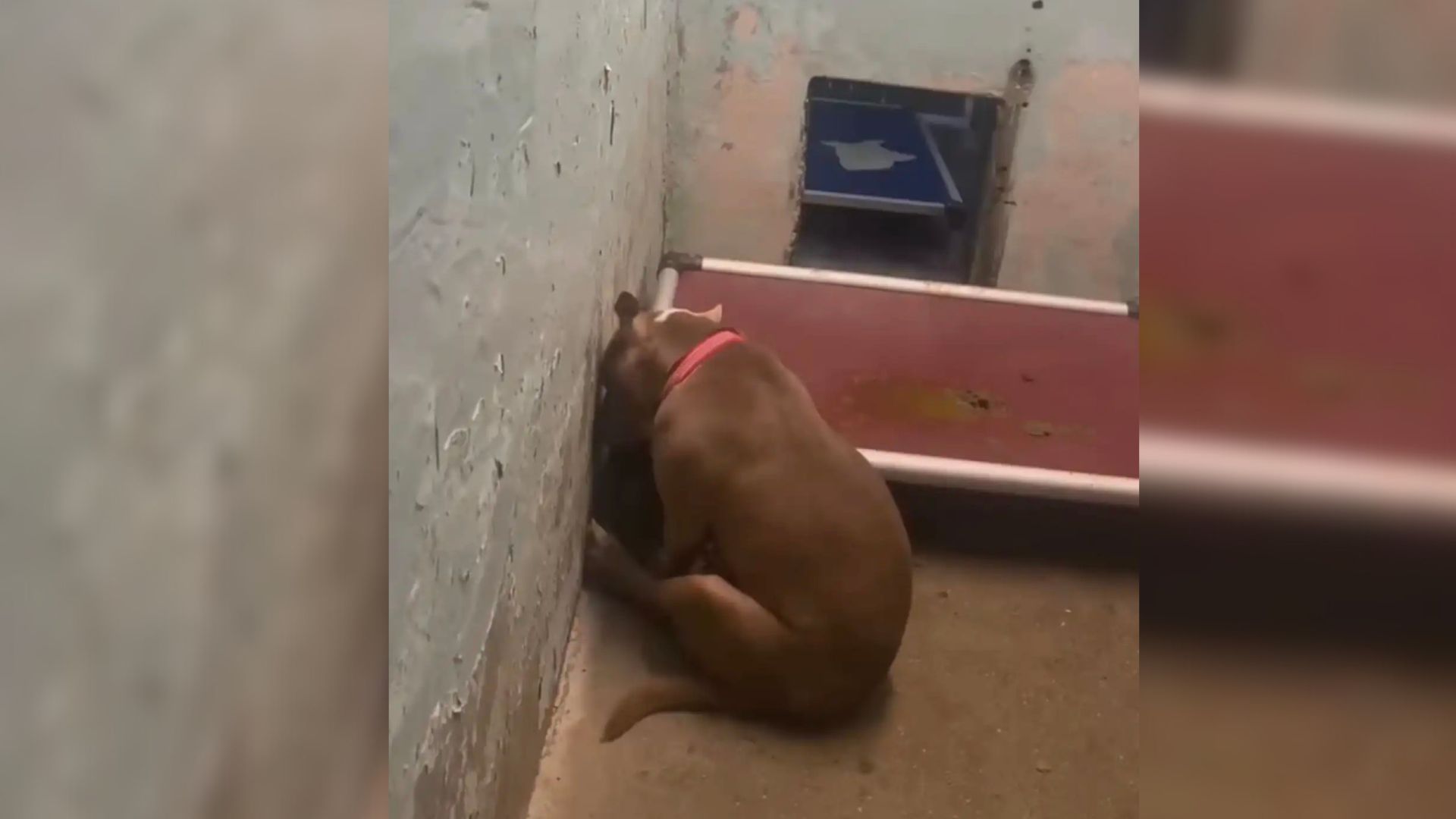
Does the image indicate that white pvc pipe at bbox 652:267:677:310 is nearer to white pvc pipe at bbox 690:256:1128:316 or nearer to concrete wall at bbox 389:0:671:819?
white pvc pipe at bbox 690:256:1128:316

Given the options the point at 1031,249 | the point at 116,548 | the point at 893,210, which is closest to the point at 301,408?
the point at 116,548

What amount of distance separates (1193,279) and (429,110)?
1.88 feet

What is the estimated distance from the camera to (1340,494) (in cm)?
28

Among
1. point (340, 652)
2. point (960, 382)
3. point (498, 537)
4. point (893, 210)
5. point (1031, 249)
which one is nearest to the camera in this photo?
point (340, 652)

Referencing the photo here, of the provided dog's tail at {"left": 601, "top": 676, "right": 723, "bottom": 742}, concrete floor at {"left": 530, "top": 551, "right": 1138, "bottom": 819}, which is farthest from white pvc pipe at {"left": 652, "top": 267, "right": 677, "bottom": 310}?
dog's tail at {"left": 601, "top": 676, "right": 723, "bottom": 742}

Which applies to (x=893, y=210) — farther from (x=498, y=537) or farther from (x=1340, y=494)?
(x=1340, y=494)

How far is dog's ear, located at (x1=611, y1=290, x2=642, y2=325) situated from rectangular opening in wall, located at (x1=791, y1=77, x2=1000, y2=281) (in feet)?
3.57

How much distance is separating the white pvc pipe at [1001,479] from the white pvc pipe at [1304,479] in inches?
61.2

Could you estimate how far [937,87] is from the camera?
7.97ft

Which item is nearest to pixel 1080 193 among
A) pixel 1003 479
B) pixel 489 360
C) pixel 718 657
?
pixel 1003 479

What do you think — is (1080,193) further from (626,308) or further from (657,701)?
(657,701)

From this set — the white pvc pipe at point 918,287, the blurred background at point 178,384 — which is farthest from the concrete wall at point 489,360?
the white pvc pipe at point 918,287

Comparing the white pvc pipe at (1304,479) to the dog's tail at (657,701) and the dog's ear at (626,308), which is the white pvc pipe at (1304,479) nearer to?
the dog's tail at (657,701)

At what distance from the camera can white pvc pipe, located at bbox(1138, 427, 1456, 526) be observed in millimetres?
276
